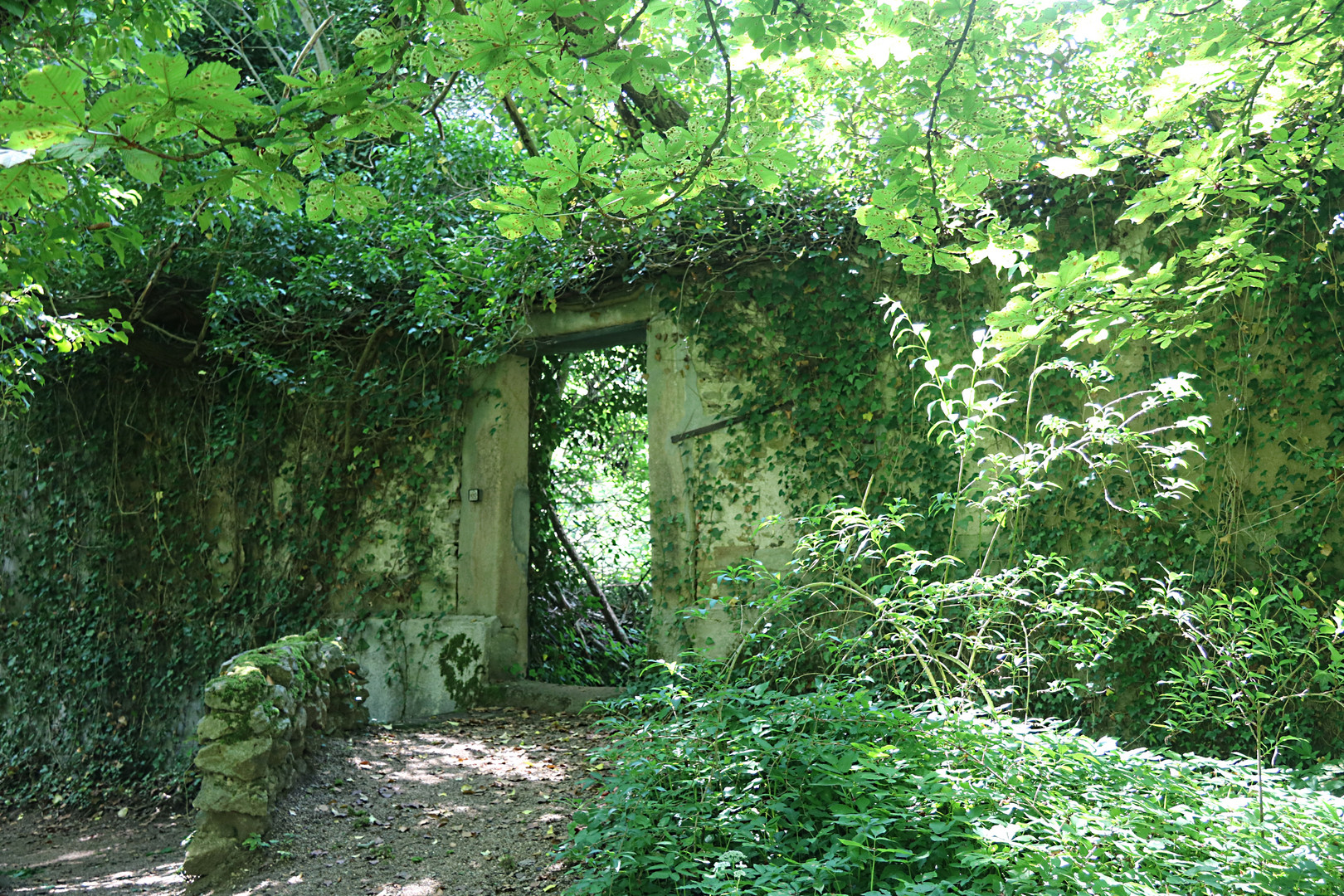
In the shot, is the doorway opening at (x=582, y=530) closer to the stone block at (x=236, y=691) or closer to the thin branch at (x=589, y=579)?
the thin branch at (x=589, y=579)

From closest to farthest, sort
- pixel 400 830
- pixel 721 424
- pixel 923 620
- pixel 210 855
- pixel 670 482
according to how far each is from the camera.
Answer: pixel 923 620
pixel 210 855
pixel 400 830
pixel 721 424
pixel 670 482

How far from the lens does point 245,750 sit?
13.4 ft

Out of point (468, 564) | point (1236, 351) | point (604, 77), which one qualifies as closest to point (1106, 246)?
point (1236, 351)

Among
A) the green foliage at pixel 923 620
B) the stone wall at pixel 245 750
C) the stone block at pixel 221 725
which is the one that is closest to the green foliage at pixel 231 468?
the stone wall at pixel 245 750

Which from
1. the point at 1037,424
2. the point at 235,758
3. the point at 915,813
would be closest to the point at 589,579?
the point at 235,758

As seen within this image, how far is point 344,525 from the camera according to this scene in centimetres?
724

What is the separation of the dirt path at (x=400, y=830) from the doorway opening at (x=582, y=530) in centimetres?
144

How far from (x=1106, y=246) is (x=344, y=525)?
5.86 meters

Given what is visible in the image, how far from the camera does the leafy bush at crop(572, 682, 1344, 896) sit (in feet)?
7.34

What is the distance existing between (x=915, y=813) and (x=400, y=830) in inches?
104

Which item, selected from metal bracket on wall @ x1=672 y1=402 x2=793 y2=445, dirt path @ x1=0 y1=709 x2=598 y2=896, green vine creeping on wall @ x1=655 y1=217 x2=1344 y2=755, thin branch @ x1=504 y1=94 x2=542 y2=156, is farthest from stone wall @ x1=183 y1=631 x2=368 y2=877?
thin branch @ x1=504 y1=94 x2=542 y2=156

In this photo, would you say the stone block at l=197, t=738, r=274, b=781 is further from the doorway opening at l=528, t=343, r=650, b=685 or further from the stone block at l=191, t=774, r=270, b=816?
the doorway opening at l=528, t=343, r=650, b=685

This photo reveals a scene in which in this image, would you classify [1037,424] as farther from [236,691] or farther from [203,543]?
[203,543]

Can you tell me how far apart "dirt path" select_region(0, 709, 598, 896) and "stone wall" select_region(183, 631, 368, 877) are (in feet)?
0.40
